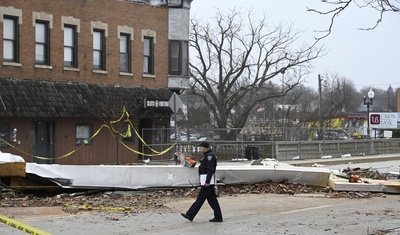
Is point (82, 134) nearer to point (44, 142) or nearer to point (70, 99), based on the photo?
point (44, 142)

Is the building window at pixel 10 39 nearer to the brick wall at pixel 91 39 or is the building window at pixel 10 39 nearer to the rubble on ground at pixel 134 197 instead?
the brick wall at pixel 91 39

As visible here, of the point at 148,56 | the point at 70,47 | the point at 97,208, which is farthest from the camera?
the point at 148,56

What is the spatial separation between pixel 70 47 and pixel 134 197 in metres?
16.5

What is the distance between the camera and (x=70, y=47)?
31953 millimetres

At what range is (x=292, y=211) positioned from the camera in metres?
14.7

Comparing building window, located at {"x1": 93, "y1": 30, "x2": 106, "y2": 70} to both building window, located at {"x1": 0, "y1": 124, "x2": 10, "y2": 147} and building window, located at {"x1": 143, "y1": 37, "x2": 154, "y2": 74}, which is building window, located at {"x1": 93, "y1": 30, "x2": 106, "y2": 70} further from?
building window, located at {"x1": 0, "y1": 124, "x2": 10, "y2": 147}

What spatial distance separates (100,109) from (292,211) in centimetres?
1835

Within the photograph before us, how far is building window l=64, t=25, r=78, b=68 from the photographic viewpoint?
104ft

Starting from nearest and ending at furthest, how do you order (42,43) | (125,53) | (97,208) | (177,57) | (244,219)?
(244,219) → (97,208) → (42,43) → (125,53) → (177,57)

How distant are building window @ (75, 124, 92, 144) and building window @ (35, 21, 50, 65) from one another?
366 centimetres

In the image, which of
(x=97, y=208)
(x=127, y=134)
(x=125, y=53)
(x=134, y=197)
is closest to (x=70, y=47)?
(x=125, y=53)

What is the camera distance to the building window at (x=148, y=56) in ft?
118

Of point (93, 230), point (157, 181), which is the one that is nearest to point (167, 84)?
→ point (157, 181)

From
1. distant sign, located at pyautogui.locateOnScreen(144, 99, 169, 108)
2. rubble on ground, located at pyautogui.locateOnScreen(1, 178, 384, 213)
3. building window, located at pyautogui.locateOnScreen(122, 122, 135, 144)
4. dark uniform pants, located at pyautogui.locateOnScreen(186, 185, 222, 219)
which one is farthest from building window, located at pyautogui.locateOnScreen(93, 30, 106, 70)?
dark uniform pants, located at pyautogui.locateOnScreen(186, 185, 222, 219)
